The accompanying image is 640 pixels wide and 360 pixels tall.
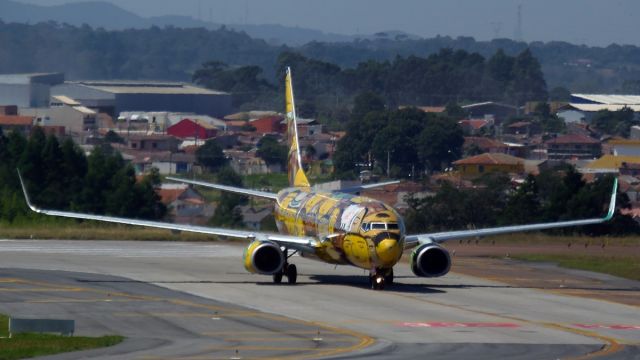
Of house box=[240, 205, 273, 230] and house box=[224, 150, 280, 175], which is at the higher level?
house box=[224, 150, 280, 175]

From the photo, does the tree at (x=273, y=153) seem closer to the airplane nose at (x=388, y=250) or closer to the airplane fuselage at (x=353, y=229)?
the airplane fuselage at (x=353, y=229)

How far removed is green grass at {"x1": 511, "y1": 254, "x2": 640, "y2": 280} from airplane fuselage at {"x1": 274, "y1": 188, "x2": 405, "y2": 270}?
13.3m

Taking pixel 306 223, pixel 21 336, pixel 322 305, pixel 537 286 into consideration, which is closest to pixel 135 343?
pixel 21 336

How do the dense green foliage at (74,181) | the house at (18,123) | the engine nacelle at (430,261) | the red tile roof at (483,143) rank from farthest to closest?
1. the house at (18,123)
2. the red tile roof at (483,143)
3. the dense green foliage at (74,181)
4. the engine nacelle at (430,261)

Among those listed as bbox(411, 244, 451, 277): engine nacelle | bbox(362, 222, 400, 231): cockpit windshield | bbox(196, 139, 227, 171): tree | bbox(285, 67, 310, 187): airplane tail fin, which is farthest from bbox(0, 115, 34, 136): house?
bbox(362, 222, 400, 231): cockpit windshield

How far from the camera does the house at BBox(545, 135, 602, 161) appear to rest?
566ft

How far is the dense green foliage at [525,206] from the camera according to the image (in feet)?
325

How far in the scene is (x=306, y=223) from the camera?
2217 inches

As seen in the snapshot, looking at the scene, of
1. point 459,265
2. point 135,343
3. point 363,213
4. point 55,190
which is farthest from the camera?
point 55,190

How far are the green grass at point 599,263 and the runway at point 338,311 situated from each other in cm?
545

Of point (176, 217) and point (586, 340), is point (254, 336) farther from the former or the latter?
point (176, 217)

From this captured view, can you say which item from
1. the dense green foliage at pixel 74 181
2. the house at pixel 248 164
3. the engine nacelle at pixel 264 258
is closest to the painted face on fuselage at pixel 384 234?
the engine nacelle at pixel 264 258

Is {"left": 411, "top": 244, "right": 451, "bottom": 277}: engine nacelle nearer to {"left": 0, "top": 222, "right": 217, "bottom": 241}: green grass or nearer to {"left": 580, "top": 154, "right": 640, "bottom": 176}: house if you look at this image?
{"left": 0, "top": 222, "right": 217, "bottom": 241}: green grass

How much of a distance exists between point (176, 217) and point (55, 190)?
34.0ft
